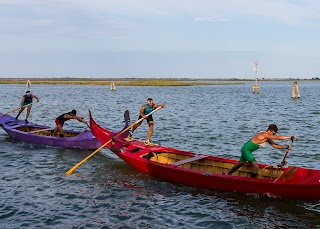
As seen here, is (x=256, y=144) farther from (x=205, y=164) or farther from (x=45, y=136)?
(x=45, y=136)

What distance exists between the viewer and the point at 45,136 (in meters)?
21.0

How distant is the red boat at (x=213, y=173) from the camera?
11.7 meters

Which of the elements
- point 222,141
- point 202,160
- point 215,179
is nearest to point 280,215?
point 215,179

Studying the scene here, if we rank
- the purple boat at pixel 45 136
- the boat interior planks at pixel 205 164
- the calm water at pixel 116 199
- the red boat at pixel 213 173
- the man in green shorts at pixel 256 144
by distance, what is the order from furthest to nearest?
1. the purple boat at pixel 45 136
2. the boat interior planks at pixel 205 164
3. the man in green shorts at pixel 256 144
4. the red boat at pixel 213 173
5. the calm water at pixel 116 199

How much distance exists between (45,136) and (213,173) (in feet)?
36.9

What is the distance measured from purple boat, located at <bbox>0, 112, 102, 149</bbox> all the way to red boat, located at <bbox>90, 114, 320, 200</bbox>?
8.06 feet

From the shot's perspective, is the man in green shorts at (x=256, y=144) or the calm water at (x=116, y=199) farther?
the man in green shorts at (x=256, y=144)

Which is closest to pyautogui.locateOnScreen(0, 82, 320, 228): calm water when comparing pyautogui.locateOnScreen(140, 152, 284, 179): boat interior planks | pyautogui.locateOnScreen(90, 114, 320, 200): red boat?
pyautogui.locateOnScreen(90, 114, 320, 200): red boat

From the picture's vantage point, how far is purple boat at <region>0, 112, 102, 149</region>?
771 inches

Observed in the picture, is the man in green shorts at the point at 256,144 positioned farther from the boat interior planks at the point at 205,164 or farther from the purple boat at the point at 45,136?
the purple boat at the point at 45,136

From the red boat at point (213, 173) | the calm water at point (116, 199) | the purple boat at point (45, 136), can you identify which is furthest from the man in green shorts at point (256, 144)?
the purple boat at point (45, 136)

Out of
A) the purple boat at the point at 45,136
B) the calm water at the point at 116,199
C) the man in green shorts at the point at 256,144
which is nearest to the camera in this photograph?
the calm water at the point at 116,199

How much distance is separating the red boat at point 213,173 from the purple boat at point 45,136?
2457mm

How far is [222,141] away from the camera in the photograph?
23.6 meters
